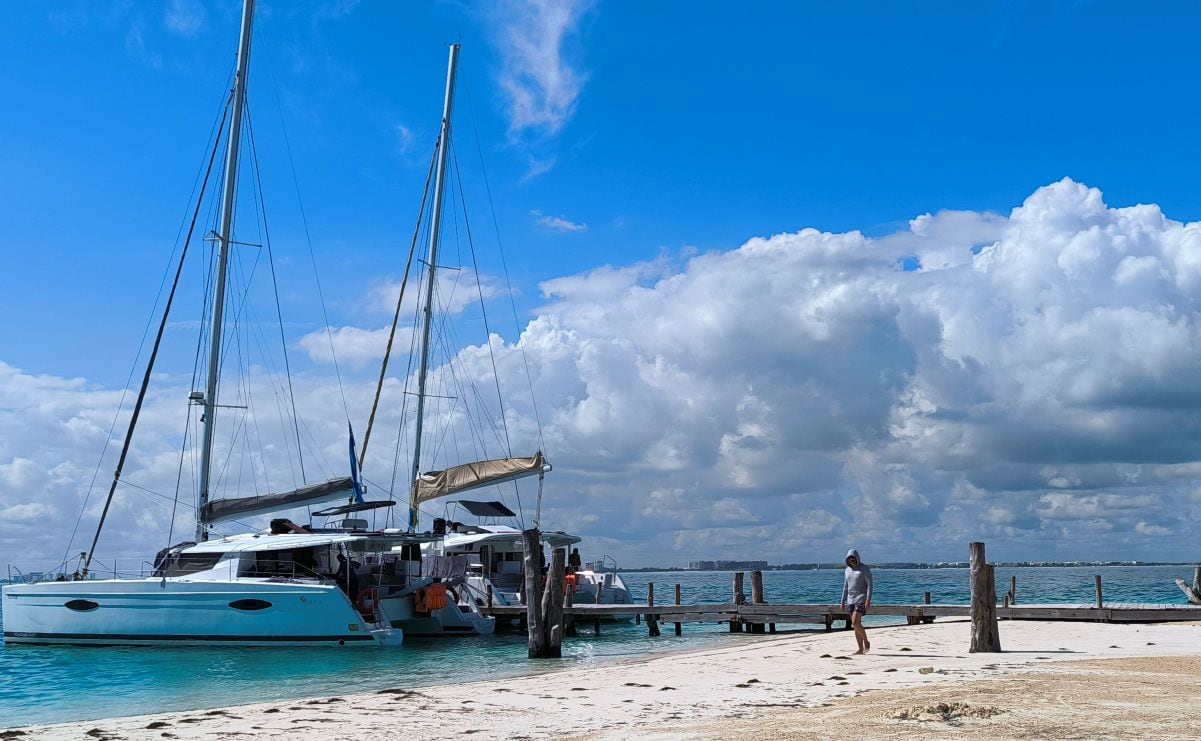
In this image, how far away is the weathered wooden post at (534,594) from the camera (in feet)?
76.8

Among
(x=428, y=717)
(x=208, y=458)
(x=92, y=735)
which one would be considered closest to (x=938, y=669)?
(x=428, y=717)

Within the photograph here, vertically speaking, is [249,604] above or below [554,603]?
below

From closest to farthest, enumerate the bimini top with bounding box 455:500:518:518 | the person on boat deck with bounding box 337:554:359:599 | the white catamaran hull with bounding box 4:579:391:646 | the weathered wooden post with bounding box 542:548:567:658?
the weathered wooden post with bounding box 542:548:567:658
the white catamaran hull with bounding box 4:579:391:646
the person on boat deck with bounding box 337:554:359:599
the bimini top with bounding box 455:500:518:518

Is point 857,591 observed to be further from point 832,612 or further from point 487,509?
point 487,509

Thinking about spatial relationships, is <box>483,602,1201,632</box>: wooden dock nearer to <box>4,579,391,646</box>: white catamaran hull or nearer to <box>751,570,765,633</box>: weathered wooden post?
<box>751,570,765,633</box>: weathered wooden post

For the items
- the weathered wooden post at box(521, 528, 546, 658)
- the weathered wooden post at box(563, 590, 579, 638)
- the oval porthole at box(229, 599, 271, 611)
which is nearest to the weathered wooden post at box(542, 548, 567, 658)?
the weathered wooden post at box(521, 528, 546, 658)

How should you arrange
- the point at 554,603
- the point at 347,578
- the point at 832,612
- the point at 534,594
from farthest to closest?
the point at 347,578 → the point at 832,612 → the point at 554,603 → the point at 534,594

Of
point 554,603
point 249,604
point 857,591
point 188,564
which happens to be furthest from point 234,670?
point 857,591

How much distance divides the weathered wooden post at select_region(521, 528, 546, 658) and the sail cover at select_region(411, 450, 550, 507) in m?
11.4

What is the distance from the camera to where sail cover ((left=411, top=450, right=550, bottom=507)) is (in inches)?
1404

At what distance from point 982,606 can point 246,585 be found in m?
18.8

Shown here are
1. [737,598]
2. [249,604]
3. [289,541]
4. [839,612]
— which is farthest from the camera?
[737,598]

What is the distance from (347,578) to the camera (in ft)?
98.7

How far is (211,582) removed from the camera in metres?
28.6
